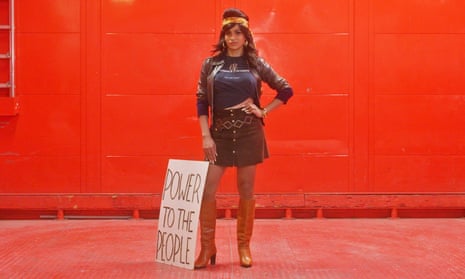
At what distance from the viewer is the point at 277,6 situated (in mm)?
6637

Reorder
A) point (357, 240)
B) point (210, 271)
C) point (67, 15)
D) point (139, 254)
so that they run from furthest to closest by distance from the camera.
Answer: point (67, 15) < point (357, 240) < point (139, 254) < point (210, 271)

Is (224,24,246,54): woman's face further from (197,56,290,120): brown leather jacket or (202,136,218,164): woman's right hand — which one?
(202,136,218,164): woman's right hand

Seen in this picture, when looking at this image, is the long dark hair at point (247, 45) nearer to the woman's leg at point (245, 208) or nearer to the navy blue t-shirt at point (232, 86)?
the navy blue t-shirt at point (232, 86)

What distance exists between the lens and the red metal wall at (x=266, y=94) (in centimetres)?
662

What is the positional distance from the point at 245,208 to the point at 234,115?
25.5 inches

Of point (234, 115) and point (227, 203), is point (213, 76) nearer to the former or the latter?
point (234, 115)

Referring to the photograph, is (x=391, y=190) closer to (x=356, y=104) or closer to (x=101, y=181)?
(x=356, y=104)

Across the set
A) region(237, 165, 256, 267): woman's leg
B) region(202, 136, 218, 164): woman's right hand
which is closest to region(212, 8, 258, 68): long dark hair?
region(202, 136, 218, 164): woman's right hand

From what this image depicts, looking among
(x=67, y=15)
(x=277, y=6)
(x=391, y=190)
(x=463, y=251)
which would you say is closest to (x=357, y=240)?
(x=463, y=251)

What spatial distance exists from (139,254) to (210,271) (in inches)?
31.7

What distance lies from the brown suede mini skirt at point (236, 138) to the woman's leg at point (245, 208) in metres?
0.08

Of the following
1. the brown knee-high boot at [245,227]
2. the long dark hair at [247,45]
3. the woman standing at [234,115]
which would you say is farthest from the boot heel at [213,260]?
the long dark hair at [247,45]

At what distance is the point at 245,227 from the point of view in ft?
14.8

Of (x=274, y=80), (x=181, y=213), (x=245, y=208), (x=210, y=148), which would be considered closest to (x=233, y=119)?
(x=210, y=148)
